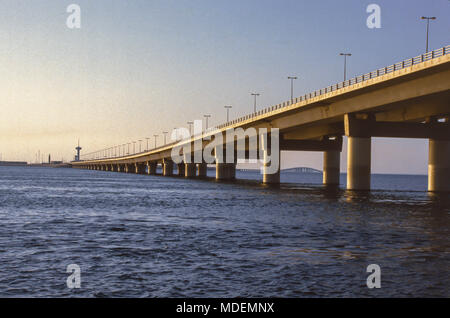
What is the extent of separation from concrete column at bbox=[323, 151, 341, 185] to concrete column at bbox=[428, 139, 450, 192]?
92.0 ft

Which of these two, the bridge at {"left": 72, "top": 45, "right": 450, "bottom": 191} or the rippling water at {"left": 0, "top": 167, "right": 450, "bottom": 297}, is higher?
the bridge at {"left": 72, "top": 45, "right": 450, "bottom": 191}

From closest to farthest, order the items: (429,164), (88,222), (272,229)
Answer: (272,229)
(88,222)
(429,164)

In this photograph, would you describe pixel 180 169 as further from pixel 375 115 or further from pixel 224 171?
pixel 375 115

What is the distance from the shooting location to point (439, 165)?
3113 inches

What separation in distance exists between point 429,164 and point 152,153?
116152 mm

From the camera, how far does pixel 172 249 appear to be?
2255 centimetres

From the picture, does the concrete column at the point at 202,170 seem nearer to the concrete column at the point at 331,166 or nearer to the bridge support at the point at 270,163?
the bridge support at the point at 270,163

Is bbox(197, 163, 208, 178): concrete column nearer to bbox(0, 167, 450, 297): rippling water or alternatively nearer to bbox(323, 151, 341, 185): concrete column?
bbox(323, 151, 341, 185): concrete column

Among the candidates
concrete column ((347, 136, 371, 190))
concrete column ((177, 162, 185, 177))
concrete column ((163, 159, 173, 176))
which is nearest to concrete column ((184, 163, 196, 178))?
concrete column ((163, 159, 173, 176))

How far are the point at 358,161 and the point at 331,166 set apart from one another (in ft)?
126

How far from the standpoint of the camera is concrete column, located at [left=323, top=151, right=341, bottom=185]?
108 meters

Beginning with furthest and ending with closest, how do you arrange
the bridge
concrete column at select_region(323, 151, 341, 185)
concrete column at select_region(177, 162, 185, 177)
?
concrete column at select_region(177, 162, 185, 177), concrete column at select_region(323, 151, 341, 185), the bridge
